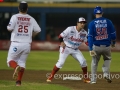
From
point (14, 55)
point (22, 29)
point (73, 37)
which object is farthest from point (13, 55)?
point (73, 37)

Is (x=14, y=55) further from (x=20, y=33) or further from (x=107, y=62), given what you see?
(x=107, y=62)

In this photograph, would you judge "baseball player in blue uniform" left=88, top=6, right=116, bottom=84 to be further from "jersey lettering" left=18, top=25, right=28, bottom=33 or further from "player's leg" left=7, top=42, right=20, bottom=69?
"player's leg" left=7, top=42, right=20, bottom=69

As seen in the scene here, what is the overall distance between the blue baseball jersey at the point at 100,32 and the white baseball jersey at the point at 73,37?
58.3 inches

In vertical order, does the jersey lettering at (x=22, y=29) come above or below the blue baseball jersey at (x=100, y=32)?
above

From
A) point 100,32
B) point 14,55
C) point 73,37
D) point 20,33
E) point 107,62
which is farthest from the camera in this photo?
point 73,37

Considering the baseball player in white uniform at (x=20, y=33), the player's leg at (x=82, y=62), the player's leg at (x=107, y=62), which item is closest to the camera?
the baseball player in white uniform at (x=20, y=33)

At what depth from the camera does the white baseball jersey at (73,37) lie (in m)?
14.8

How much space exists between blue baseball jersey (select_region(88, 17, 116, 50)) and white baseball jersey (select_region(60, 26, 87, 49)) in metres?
1.48

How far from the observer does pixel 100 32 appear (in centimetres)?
1328

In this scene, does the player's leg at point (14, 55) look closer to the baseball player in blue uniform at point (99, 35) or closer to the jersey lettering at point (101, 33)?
the baseball player in blue uniform at point (99, 35)

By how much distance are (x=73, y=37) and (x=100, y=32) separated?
172 centimetres

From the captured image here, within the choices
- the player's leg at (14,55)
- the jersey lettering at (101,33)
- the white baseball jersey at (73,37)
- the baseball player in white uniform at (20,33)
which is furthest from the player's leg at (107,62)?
the player's leg at (14,55)

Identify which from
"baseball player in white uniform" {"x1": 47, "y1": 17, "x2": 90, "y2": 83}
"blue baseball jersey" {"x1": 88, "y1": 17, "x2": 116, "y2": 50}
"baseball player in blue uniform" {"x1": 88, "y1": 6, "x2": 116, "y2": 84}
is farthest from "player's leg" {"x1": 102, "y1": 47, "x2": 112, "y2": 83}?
"baseball player in white uniform" {"x1": 47, "y1": 17, "x2": 90, "y2": 83}

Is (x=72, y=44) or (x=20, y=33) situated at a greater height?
(x=20, y=33)
